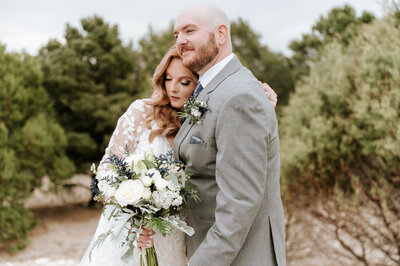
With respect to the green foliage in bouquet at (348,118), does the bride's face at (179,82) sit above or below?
above

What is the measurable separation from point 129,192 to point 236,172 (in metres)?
0.55

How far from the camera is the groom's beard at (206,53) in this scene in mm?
2240

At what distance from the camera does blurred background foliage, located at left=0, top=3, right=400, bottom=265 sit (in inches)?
285

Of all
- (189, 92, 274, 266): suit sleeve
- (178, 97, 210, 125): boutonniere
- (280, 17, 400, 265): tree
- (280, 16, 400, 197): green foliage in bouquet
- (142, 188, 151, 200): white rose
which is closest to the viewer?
(189, 92, 274, 266): suit sleeve

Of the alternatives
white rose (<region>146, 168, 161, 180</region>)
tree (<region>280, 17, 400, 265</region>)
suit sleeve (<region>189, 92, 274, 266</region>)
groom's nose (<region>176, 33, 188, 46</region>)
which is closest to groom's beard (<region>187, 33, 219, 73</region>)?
groom's nose (<region>176, 33, 188, 46</region>)

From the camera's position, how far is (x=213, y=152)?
6.68 feet

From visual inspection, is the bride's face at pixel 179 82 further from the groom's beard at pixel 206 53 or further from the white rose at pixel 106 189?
the white rose at pixel 106 189

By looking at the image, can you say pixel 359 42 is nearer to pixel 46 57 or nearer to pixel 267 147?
pixel 267 147

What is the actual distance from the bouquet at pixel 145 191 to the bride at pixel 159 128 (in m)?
0.63

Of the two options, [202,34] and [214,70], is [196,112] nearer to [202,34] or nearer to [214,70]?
[214,70]

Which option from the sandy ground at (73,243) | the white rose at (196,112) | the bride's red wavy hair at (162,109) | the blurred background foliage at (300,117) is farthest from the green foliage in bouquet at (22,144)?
the white rose at (196,112)

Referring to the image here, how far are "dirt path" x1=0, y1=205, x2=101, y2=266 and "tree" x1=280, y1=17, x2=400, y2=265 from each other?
5.70 metres

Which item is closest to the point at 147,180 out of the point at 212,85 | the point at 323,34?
the point at 212,85

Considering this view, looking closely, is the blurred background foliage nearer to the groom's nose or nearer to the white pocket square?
the groom's nose
